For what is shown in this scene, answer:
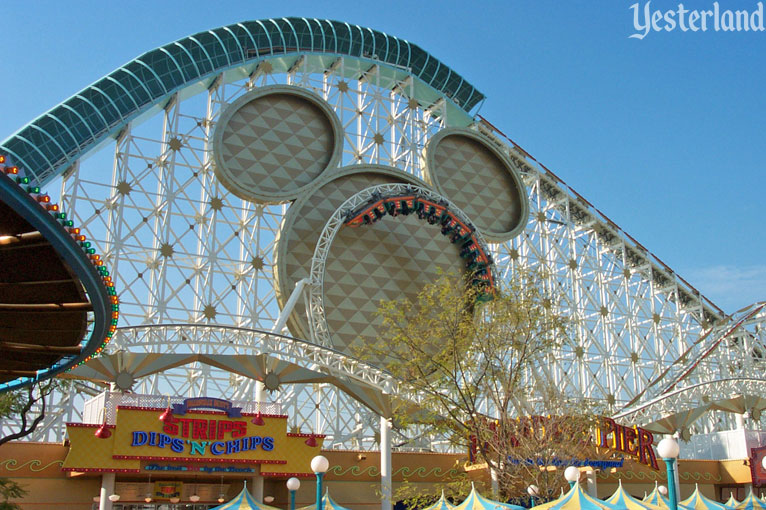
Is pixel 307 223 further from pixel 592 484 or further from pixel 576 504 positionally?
pixel 576 504

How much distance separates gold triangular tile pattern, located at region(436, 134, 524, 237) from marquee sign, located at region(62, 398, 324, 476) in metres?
17.8

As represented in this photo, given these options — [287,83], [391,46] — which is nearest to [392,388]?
[287,83]

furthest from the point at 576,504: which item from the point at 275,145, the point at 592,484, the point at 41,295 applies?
the point at 275,145

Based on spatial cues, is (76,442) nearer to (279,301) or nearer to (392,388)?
(392,388)

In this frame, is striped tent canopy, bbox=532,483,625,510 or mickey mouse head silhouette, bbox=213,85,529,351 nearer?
striped tent canopy, bbox=532,483,625,510

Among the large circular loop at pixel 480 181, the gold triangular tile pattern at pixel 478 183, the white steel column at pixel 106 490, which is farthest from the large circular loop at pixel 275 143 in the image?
the white steel column at pixel 106 490

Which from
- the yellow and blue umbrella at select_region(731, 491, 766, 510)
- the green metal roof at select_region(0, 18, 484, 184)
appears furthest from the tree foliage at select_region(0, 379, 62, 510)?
the yellow and blue umbrella at select_region(731, 491, 766, 510)

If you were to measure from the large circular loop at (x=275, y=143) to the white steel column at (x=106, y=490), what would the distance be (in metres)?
14.7

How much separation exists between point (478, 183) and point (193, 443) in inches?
866

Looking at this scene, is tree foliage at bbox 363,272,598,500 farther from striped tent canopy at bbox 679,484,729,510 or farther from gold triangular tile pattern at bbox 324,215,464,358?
gold triangular tile pattern at bbox 324,215,464,358

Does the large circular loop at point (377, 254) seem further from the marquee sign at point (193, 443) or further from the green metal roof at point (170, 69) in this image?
the green metal roof at point (170, 69)

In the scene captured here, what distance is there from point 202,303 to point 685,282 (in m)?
29.4

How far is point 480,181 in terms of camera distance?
139 ft

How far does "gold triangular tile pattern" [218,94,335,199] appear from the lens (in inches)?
1430
